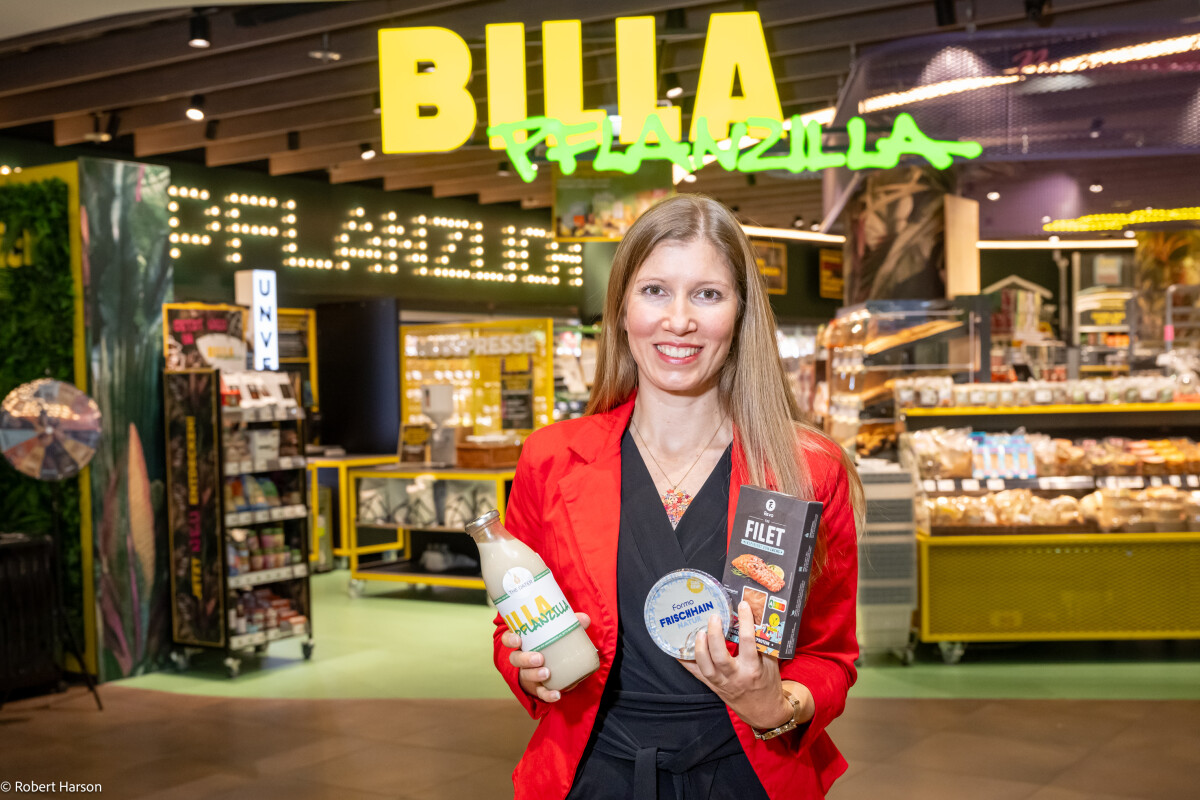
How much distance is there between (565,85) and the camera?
7.28 meters

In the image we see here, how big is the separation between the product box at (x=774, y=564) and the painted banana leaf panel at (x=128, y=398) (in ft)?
18.0

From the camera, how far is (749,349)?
171 centimetres

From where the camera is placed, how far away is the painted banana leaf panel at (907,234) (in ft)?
30.2

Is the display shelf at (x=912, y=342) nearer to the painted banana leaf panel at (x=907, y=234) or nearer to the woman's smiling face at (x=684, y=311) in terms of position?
the painted banana leaf panel at (x=907, y=234)

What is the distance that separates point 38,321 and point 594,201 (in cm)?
456

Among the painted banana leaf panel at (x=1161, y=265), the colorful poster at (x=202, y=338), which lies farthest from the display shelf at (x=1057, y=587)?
the painted banana leaf panel at (x=1161, y=265)

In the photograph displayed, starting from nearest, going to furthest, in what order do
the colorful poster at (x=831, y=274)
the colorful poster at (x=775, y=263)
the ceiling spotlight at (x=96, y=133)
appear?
the ceiling spotlight at (x=96, y=133), the colorful poster at (x=775, y=263), the colorful poster at (x=831, y=274)

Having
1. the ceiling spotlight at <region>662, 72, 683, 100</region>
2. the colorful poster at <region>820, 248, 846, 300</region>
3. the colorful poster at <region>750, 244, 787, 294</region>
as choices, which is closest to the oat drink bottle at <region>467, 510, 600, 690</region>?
the ceiling spotlight at <region>662, 72, 683, 100</region>

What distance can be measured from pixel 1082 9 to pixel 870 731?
555 centimetres

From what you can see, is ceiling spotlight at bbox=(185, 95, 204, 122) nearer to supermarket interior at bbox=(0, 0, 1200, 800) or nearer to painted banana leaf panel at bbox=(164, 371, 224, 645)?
supermarket interior at bbox=(0, 0, 1200, 800)

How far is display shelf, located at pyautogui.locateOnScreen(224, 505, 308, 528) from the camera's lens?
6.10 metres

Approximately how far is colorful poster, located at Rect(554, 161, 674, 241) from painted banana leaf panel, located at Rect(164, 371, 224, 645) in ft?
12.3

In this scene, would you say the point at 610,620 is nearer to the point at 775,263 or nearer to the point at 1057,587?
the point at 1057,587

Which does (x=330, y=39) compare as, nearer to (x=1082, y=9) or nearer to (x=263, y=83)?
(x=263, y=83)
